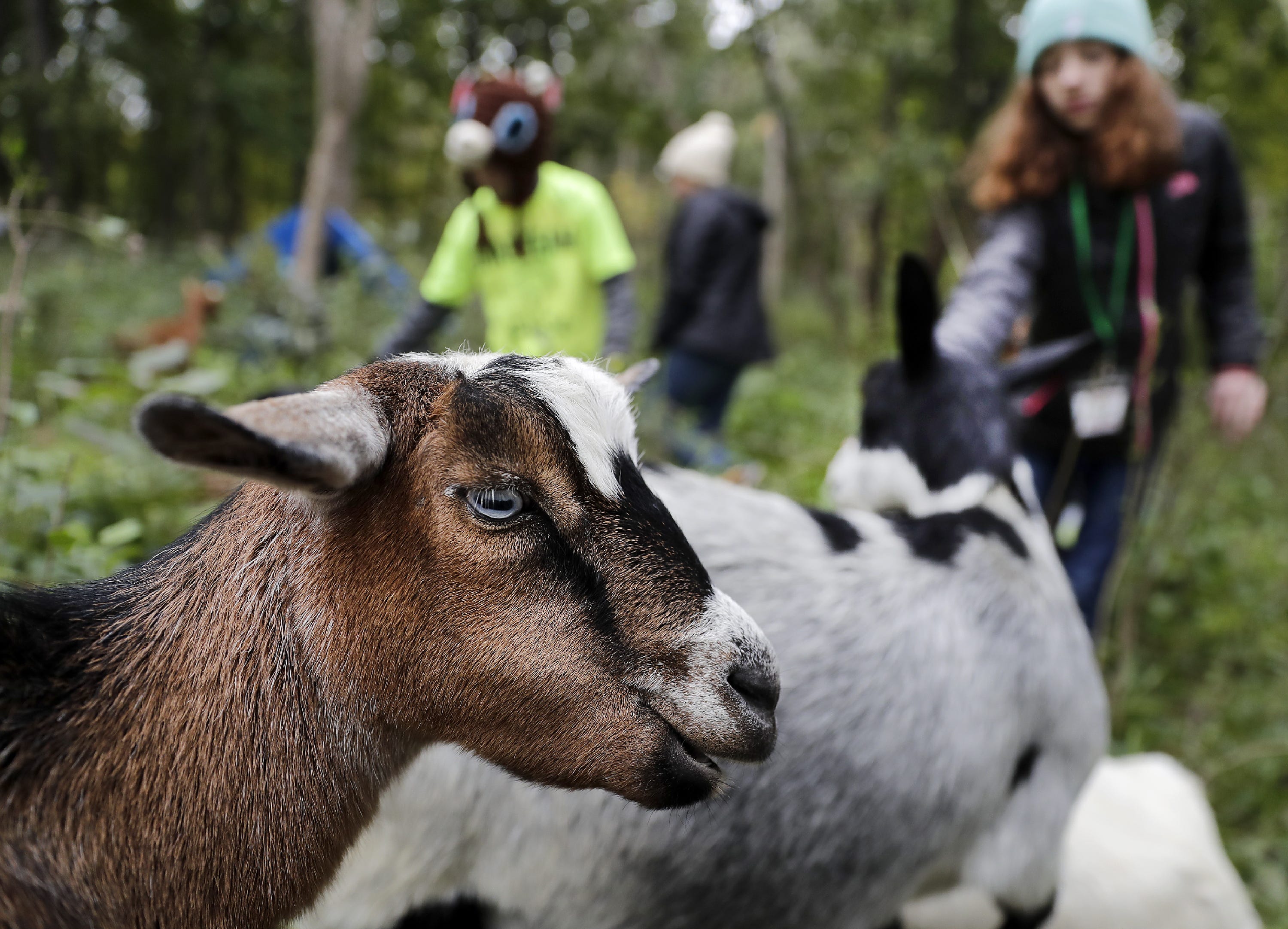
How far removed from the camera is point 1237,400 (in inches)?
133

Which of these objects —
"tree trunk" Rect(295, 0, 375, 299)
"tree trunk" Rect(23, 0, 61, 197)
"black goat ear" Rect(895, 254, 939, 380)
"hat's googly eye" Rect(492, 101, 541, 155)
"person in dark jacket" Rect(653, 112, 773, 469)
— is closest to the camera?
"black goat ear" Rect(895, 254, 939, 380)

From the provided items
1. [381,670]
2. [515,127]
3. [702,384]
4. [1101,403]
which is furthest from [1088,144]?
[702,384]

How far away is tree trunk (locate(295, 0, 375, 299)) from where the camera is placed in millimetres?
7121

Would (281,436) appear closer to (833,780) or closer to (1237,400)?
(833,780)

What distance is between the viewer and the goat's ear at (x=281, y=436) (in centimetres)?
101

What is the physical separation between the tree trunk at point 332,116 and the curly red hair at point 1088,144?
5142 mm

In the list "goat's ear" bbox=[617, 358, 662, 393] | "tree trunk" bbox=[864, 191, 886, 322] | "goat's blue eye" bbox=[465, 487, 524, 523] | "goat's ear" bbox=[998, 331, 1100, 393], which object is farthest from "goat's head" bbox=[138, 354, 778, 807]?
"tree trunk" bbox=[864, 191, 886, 322]

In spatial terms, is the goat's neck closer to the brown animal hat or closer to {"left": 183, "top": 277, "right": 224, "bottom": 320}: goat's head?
the brown animal hat

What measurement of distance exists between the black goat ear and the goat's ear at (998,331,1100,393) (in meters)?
0.34

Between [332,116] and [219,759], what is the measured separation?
7095mm

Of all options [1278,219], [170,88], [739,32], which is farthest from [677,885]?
[170,88]

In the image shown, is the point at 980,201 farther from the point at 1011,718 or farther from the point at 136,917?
the point at 136,917

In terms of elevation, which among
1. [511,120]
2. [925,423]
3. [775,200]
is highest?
[775,200]

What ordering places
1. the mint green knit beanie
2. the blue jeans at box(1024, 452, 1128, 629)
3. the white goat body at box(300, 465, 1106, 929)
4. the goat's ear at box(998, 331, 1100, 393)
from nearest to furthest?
the white goat body at box(300, 465, 1106, 929)
the goat's ear at box(998, 331, 1100, 393)
the mint green knit beanie
the blue jeans at box(1024, 452, 1128, 629)
